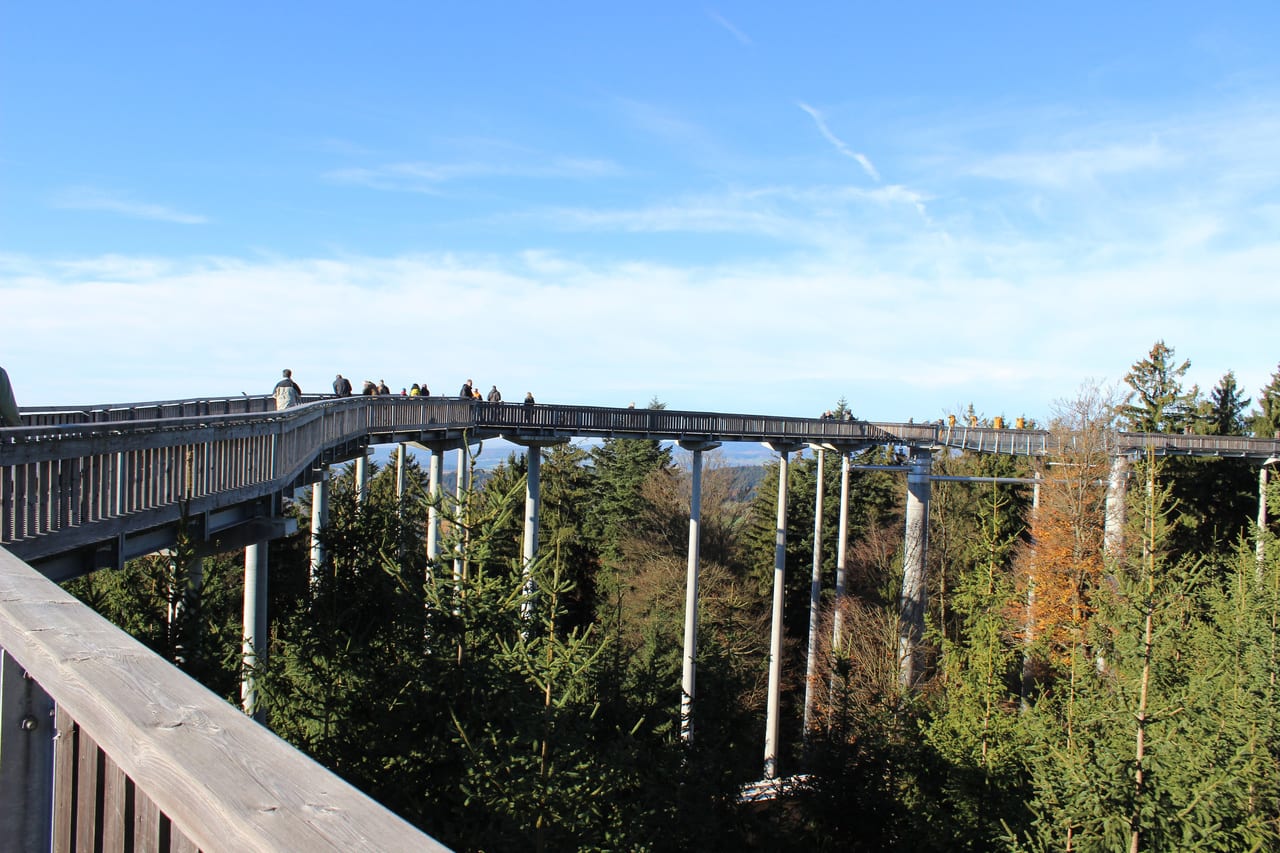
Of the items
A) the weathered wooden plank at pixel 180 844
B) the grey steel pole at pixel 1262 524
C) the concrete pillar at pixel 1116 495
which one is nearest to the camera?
the weathered wooden plank at pixel 180 844

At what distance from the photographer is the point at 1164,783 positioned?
35.7 feet

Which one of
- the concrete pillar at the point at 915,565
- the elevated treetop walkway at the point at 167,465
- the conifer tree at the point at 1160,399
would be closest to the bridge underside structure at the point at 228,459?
the elevated treetop walkway at the point at 167,465

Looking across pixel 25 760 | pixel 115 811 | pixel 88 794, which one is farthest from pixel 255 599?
pixel 115 811

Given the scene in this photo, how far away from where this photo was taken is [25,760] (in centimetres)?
155

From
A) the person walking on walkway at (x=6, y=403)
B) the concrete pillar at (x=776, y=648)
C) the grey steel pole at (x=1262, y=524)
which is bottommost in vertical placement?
the concrete pillar at (x=776, y=648)

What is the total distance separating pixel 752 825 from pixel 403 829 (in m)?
15.6

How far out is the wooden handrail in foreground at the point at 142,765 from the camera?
1.07 meters

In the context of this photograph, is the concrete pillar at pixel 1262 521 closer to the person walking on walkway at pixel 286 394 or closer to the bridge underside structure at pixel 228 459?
the bridge underside structure at pixel 228 459

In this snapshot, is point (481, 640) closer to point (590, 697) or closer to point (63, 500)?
point (590, 697)

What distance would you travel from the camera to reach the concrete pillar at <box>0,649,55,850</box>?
1.54 m

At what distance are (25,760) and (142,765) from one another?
49cm

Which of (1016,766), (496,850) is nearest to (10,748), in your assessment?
(496,850)

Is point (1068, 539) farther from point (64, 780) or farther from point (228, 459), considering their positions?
point (64, 780)

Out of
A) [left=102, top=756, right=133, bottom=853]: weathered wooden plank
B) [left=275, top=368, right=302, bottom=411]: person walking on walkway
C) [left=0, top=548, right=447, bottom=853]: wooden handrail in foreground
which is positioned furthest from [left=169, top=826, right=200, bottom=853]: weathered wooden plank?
[left=275, top=368, right=302, bottom=411]: person walking on walkway
